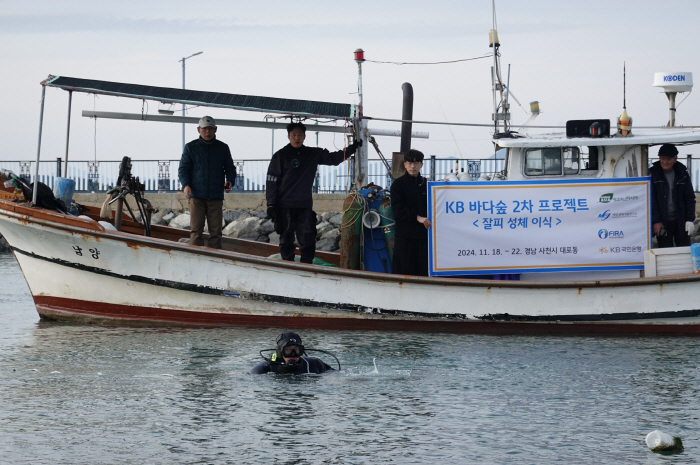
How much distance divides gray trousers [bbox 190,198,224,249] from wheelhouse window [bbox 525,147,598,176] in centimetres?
384

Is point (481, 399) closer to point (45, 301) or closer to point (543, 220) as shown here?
point (543, 220)

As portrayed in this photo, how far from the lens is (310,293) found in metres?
11.0

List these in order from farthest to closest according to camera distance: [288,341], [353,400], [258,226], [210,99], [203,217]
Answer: [258,226] < [203,217] < [210,99] < [288,341] < [353,400]

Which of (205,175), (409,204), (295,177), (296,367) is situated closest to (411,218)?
(409,204)

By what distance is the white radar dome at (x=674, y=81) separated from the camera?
11.2 m

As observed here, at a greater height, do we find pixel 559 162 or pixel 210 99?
pixel 210 99

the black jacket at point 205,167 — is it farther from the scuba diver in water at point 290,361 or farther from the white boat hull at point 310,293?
the scuba diver in water at point 290,361

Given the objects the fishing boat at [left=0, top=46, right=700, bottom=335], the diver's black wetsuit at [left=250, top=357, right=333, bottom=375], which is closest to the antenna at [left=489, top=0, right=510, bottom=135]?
the fishing boat at [left=0, top=46, right=700, bottom=335]

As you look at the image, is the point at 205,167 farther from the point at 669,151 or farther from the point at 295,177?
the point at 669,151

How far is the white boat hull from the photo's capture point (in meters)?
10.7

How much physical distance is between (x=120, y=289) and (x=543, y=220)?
5.19 meters

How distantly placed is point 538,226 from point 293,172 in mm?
2981

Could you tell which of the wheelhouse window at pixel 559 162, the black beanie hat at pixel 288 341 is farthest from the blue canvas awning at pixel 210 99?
the black beanie hat at pixel 288 341

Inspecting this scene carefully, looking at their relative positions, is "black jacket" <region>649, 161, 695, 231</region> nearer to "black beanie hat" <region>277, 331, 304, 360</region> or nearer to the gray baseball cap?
"black beanie hat" <region>277, 331, 304, 360</region>
